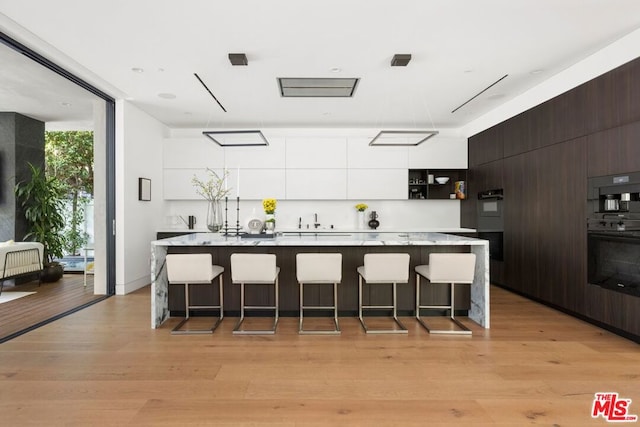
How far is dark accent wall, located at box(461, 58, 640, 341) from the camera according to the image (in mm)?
3184

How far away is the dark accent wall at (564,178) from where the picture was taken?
3.18m

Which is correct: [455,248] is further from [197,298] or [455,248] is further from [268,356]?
[197,298]

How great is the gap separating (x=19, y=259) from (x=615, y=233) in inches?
300

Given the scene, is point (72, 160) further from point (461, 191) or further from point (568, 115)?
point (568, 115)

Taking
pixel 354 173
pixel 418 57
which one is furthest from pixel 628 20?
pixel 354 173

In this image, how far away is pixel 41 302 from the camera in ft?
14.9

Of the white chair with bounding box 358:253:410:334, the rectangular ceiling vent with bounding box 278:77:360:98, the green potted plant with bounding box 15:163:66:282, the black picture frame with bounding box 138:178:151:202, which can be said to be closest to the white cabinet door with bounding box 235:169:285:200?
the black picture frame with bounding box 138:178:151:202

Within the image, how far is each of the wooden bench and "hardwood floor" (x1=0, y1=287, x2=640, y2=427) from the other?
230cm

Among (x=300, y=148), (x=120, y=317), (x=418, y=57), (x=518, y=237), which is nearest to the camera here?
(x=418, y=57)

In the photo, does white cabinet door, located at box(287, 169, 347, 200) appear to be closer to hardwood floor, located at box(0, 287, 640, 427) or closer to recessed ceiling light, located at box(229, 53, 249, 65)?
recessed ceiling light, located at box(229, 53, 249, 65)

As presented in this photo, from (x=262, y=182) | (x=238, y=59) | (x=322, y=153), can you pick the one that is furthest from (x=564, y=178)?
(x=262, y=182)

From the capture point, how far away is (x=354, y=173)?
6.31 metres

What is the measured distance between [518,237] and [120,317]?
5.13 meters

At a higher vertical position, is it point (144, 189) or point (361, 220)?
point (144, 189)
